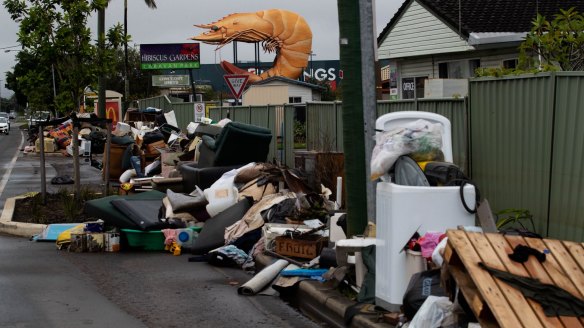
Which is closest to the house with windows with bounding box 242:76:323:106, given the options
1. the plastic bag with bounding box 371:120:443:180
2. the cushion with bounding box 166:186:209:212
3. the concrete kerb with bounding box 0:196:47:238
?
the concrete kerb with bounding box 0:196:47:238

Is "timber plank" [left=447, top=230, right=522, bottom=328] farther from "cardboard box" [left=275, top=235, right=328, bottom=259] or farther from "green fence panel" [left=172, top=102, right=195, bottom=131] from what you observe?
"green fence panel" [left=172, top=102, right=195, bottom=131]

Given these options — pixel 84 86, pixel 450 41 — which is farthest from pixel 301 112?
pixel 450 41

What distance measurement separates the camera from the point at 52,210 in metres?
16.7

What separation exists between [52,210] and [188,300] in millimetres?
8141

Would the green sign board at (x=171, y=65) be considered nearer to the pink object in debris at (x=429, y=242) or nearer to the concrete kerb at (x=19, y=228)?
the concrete kerb at (x=19, y=228)

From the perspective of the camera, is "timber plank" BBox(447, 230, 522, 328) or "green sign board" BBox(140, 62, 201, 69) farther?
"green sign board" BBox(140, 62, 201, 69)

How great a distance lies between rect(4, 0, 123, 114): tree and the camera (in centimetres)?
1838

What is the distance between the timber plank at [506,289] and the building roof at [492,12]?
1734 cm

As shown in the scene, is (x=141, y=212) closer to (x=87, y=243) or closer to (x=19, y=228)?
(x=87, y=243)

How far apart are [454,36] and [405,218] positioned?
17.2 meters

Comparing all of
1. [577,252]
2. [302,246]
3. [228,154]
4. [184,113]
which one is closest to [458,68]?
[228,154]

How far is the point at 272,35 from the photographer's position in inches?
2005

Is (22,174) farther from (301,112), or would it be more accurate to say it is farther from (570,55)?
(570,55)

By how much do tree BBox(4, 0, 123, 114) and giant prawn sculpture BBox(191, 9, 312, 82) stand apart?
28409mm
